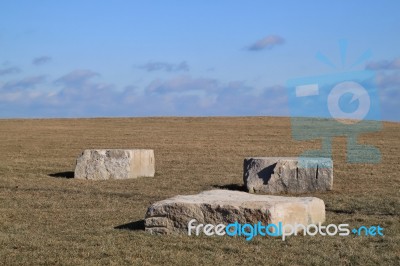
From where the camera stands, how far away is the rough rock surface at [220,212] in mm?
8930

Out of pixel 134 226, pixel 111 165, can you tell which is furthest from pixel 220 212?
pixel 111 165

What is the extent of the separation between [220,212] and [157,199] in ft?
14.5

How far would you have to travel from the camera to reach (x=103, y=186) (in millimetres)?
15992

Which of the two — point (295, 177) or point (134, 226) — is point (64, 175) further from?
point (134, 226)

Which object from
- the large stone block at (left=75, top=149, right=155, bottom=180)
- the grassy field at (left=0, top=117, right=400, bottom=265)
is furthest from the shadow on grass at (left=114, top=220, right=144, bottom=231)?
the large stone block at (left=75, top=149, right=155, bottom=180)

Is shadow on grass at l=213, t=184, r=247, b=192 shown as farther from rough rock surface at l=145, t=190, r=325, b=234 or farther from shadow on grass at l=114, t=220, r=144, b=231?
rough rock surface at l=145, t=190, r=325, b=234

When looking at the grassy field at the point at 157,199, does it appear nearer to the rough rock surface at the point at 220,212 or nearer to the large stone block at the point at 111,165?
the rough rock surface at the point at 220,212

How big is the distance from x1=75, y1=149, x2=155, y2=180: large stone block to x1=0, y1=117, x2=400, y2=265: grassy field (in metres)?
0.74

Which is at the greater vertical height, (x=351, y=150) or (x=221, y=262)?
(x=351, y=150)

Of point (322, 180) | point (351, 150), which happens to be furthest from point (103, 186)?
point (351, 150)

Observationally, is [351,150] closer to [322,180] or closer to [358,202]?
[322,180]

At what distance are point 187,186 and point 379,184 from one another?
197 inches

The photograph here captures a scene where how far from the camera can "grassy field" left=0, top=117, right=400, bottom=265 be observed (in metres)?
7.88

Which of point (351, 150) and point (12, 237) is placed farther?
point (351, 150)
